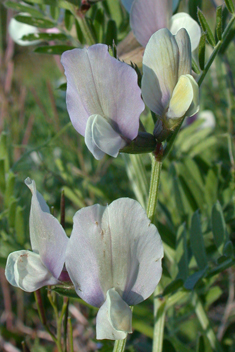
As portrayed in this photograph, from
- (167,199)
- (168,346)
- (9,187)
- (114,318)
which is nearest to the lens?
(114,318)

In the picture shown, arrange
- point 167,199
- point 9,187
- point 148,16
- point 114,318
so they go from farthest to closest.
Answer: point 167,199 < point 9,187 < point 148,16 < point 114,318

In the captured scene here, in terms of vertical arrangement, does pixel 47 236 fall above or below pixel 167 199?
above

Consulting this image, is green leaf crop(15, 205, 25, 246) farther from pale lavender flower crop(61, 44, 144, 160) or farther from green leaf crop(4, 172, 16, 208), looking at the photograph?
pale lavender flower crop(61, 44, 144, 160)

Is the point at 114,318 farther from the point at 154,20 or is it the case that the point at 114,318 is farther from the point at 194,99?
the point at 154,20

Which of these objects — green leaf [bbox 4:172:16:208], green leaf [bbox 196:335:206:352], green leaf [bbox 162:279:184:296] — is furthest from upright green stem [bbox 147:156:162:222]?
green leaf [bbox 4:172:16:208]

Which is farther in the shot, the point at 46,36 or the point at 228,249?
the point at 46,36

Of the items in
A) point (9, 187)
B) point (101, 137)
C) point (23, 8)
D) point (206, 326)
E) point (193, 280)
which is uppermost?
point (23, 8)

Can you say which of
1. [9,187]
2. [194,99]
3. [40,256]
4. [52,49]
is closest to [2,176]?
[9,187]
